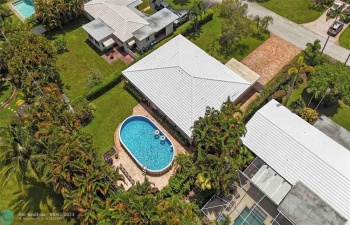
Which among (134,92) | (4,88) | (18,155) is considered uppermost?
(18,155)

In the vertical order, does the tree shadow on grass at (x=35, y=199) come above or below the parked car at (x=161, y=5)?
below

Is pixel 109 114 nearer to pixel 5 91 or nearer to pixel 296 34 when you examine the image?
pixel 5 91

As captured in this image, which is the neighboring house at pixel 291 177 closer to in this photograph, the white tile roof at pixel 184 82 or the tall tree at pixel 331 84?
the tall tree at pixel 331 84

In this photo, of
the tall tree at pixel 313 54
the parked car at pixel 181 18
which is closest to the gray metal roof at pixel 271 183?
the tall tree at pixel 313 54

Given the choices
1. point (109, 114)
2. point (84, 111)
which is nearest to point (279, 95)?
point (109, 114)

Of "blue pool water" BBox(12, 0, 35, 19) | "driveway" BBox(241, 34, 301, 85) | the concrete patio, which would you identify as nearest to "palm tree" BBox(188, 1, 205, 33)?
"driveway" BBox(241, 34, 301, 85)
